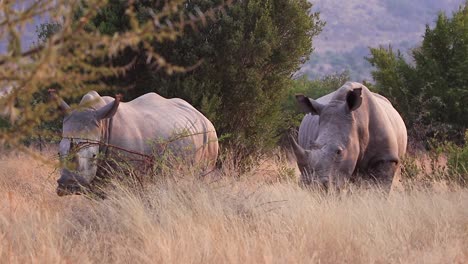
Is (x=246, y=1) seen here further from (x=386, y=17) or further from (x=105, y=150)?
(x=386, y=17)

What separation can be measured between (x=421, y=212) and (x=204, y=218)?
1959 mm

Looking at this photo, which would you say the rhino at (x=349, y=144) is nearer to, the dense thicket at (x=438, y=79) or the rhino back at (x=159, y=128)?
the rhino back at (x=159, y=128)

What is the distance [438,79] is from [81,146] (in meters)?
10.2

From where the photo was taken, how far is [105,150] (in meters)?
7.72

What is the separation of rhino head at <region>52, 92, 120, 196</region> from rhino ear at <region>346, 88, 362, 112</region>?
260 cm

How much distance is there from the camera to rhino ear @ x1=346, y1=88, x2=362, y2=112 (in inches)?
324

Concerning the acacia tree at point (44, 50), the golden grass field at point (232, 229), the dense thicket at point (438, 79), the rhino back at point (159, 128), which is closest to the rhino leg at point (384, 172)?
the golden grass field at point (232, 229)

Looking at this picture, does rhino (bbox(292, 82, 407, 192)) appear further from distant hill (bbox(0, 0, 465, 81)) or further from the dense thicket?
distant hill (bbox(0, 0, 465, 81))

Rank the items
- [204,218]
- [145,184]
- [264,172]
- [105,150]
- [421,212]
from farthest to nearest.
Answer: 1. [264,172]
2. [105,150]
3. [145,184]
4. [421,212]
5. [204,218]

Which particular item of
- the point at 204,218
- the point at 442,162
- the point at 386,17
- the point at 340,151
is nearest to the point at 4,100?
the point at 204,218

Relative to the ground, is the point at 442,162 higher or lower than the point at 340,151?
lower

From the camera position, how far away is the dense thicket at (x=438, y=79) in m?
14.9

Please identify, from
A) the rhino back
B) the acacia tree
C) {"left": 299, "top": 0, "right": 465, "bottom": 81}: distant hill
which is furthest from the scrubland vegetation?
{"left": 299, "top": 0, "right": 465, "bottom": 81}: distant hill

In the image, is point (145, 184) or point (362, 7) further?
point (362, 7)
